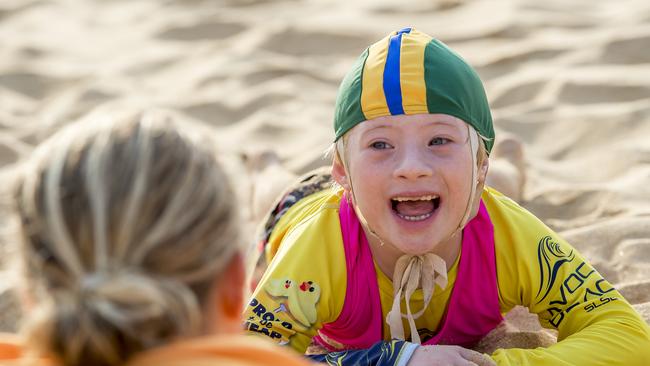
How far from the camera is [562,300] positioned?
2498mm

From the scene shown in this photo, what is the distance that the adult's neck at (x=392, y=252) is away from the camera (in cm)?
257

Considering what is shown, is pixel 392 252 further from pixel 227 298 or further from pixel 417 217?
pixel 227 298

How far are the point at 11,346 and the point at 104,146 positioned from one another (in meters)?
0.54

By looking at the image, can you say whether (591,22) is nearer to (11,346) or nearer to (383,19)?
(383,19)

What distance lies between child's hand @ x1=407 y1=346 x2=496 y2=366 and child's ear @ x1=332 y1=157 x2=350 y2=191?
20.4 inches

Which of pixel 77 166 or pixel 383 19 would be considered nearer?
pixel 77 166

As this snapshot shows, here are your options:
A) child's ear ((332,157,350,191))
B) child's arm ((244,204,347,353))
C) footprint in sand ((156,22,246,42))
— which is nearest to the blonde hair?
child's arm ((244,204,347,353))

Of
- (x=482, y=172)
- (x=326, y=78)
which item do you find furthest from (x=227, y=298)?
(x=326, y=78)

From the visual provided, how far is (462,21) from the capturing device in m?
5.89

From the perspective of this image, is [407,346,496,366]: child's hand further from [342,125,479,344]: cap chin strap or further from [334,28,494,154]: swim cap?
[334,28,494,154]: swim cap

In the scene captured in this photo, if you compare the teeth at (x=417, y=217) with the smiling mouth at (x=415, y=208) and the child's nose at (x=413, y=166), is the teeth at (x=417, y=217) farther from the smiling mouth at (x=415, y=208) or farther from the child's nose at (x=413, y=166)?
the child's nose at (x=413, y=166)

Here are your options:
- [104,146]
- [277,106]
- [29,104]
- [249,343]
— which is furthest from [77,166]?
[29,104]

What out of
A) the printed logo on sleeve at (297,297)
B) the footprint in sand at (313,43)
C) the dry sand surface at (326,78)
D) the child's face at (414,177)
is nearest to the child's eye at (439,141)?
the child's face at (414,177)

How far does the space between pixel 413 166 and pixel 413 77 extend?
9.3 inches
